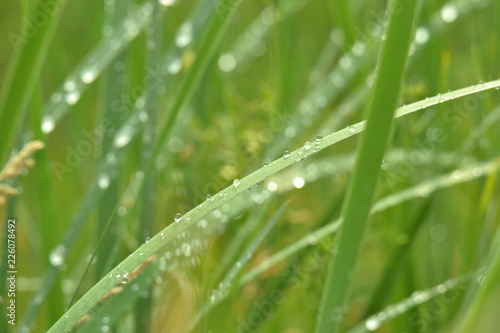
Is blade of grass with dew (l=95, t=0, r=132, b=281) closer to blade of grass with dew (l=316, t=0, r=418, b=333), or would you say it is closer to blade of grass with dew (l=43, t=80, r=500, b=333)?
blade of grass with dew (l=43, t=80, r=500, b=333)

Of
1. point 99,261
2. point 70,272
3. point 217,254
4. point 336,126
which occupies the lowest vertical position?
point 99,261

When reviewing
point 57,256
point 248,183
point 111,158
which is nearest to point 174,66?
point 111,158

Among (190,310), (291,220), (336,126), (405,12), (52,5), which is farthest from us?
(336,126)

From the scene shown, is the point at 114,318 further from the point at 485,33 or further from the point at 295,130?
the point at 485,33

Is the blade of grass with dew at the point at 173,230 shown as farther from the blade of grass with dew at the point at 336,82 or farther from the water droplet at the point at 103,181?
the blade of grass with dew at the point at 336,82

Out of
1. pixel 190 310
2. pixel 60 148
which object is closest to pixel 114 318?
pixel 190 310

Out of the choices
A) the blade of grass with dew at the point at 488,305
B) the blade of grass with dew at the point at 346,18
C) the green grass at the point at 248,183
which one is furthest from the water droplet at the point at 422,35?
the blade of grass with dew at the point at 488,305

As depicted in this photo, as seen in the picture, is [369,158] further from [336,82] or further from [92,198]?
[336,82]
